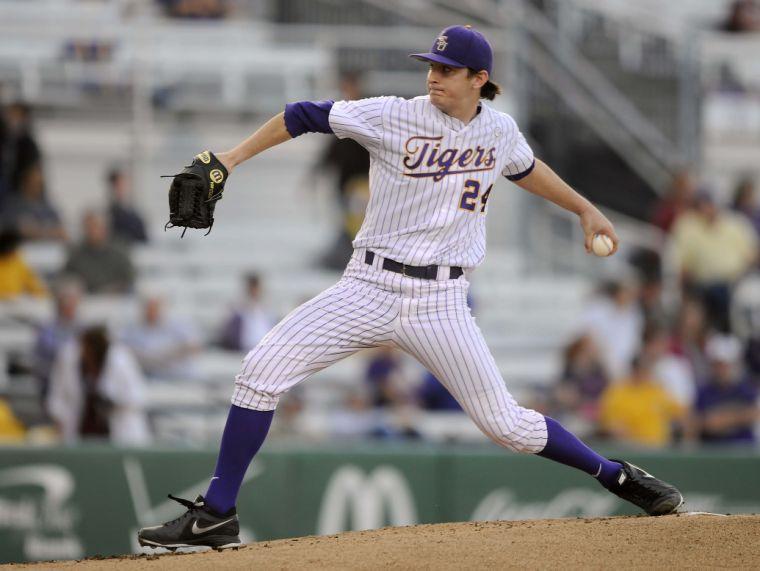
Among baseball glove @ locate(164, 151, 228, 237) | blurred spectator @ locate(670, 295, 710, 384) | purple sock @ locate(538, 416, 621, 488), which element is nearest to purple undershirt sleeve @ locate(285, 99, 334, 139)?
baseball glove @ locate(164, 151, 228, 237)

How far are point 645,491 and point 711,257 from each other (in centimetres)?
651

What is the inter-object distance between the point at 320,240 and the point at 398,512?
3.93m

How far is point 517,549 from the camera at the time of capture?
564 cm

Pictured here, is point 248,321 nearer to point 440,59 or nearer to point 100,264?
point 100,264

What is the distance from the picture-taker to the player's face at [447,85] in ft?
18.0

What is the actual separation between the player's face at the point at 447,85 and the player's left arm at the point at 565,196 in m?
0.58

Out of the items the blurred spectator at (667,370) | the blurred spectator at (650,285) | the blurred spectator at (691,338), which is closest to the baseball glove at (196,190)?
the blurred spectator at (667,370)

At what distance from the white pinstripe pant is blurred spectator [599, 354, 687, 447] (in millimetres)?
4714

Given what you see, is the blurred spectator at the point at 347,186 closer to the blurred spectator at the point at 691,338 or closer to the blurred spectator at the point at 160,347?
the blurred spectator at the point at 160,347

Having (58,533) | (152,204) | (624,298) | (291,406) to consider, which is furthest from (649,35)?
(58,533)

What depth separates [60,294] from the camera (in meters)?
10.1

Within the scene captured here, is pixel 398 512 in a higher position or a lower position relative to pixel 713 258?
lower

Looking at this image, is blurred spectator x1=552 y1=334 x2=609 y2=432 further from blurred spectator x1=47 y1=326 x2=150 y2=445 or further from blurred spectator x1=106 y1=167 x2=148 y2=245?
blurred spectator x1=106 y1=167 x2=148 y2=245

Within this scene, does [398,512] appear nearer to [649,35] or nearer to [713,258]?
[713,258]
